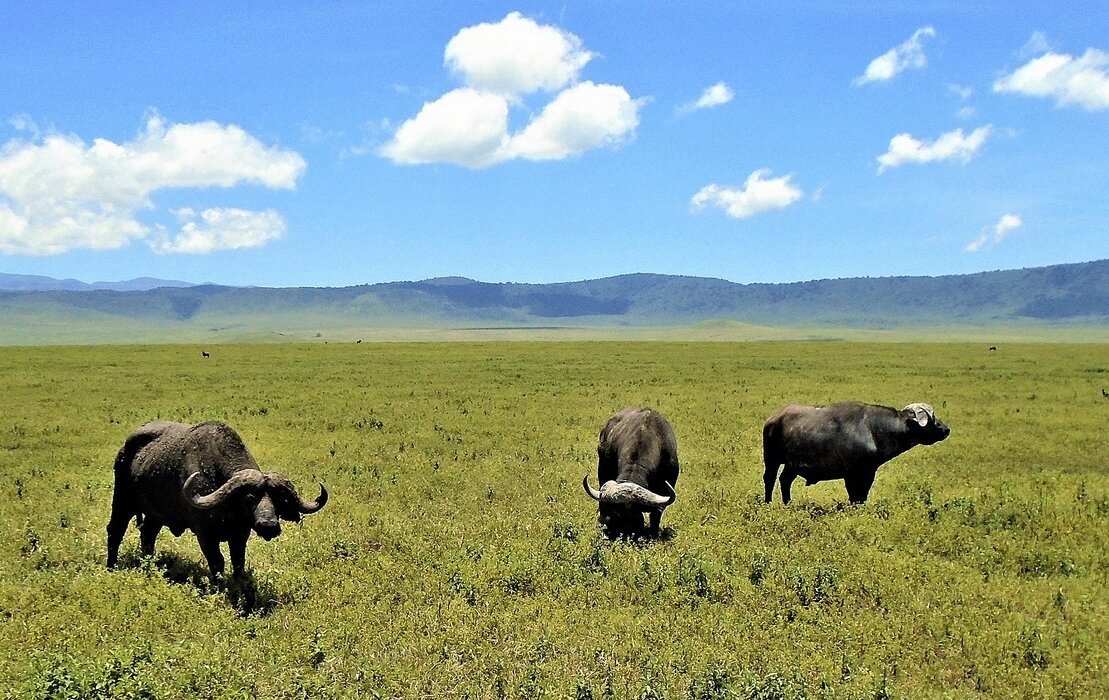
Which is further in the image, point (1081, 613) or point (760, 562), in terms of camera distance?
point (760, 562)

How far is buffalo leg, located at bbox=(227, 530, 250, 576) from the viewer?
912cm

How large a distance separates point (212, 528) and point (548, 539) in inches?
203

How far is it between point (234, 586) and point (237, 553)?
40 centimetres

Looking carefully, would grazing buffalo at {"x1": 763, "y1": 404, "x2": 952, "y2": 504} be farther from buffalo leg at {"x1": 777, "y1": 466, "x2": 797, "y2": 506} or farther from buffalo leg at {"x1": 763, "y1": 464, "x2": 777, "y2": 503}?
buffalo leg at {"x1": 763, "y1": 464, "x2": 777, "y2": 503}

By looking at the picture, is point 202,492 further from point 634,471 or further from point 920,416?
point 920,416

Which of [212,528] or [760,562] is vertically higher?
[212,528]

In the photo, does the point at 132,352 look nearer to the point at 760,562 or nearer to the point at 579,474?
the point at 579,474

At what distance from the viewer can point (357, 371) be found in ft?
152

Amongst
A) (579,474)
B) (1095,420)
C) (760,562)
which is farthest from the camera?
(1095,420)

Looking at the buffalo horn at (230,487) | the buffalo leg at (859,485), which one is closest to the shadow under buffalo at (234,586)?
the buffalo horn at (230,487)

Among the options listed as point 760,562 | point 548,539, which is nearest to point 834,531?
point 760,562

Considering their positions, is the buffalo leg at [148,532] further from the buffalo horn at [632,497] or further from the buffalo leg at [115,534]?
the buffalo horn at [632,497]

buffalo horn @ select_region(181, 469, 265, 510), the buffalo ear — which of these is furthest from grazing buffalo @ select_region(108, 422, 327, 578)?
the buffalo ear

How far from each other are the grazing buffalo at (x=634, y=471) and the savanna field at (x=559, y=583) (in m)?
0.48
